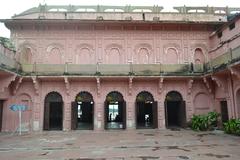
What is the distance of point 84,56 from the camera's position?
63.4 feet

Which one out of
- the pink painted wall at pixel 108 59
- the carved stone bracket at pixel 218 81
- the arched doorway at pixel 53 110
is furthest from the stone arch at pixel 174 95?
the arched doorway at pixel 53 110

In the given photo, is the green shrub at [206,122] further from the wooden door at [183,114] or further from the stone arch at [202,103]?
the stone arch at [202,103]

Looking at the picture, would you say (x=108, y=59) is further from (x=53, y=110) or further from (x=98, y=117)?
(x=53, y=110)

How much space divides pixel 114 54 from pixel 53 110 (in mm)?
6991

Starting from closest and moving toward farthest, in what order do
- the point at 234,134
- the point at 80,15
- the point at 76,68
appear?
the point at 234,134 < the point at 76,68 < the point at 80,15

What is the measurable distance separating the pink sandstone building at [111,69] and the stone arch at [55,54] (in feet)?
0.25

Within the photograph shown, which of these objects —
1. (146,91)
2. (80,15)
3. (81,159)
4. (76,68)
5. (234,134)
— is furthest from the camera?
(80,15)

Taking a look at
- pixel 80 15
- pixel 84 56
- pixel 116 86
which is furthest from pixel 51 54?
pixel 116 86

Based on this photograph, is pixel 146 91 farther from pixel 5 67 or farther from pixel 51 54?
pixel 5 67

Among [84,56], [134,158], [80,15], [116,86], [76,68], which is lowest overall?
[134,158]

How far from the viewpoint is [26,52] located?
19.1m

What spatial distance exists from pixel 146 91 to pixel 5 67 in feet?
33.9

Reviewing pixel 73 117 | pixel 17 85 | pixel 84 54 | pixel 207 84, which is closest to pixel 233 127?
pixel 207 84

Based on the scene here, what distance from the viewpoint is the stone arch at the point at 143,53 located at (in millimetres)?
19484
